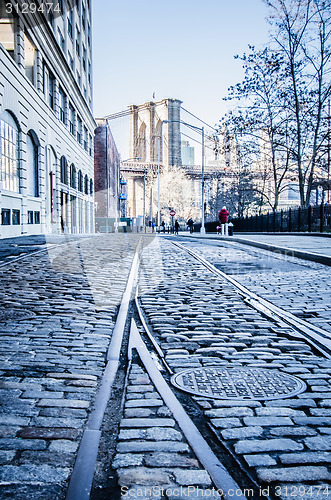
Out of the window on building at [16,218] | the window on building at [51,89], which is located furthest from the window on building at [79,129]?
the window on building at [16,218]

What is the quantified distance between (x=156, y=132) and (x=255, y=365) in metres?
94.1

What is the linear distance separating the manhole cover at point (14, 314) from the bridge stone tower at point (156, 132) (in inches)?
3121

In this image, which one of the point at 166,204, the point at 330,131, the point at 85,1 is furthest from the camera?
the point at 166,204

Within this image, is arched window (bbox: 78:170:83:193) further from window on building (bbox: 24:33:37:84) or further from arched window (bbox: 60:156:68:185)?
window on building (bbox: 24:33:37:84)

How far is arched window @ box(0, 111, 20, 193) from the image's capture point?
16.7 meters

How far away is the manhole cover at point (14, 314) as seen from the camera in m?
5.33

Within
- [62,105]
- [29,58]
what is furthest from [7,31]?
[62,105]

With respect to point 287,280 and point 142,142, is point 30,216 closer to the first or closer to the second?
point 287,280

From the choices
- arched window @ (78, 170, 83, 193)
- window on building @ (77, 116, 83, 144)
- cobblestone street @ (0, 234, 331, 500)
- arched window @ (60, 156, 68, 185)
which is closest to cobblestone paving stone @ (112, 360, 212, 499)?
cobblestone street @ (0, 234, 331, 500)

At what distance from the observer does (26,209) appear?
779 inches

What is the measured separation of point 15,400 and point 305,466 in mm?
1802

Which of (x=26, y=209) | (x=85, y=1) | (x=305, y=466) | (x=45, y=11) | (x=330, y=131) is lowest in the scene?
(x=305, y=466)

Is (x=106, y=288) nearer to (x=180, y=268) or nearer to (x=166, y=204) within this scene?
(x=180, y=268)

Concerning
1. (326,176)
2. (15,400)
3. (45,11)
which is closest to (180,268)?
(15,400)
